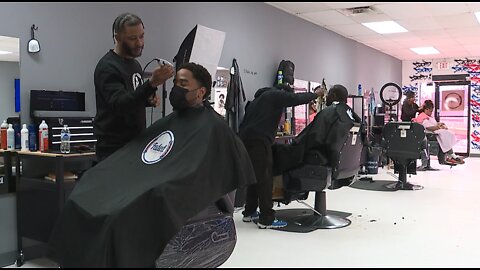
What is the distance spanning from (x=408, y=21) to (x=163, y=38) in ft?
14.3

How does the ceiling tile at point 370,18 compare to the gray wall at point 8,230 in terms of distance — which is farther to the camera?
the ceiling tile at point 370,18

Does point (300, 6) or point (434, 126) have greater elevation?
point (300, 6)

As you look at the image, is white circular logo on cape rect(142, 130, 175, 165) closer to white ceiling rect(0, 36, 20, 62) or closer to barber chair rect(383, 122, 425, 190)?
white ceiling rect(0, 36, 20, 62)

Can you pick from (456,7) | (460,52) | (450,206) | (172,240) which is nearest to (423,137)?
(450,206)

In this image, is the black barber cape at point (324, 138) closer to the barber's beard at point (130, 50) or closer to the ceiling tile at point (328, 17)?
the barber's beard at point (130, 50)

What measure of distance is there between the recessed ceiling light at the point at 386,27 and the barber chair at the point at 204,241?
20.1 ft

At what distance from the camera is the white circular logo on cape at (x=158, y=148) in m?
1.82

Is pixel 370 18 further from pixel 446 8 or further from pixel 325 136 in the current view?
pixel 325 136

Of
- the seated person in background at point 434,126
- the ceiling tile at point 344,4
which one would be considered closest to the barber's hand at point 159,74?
the ceiling tile at point 344,4

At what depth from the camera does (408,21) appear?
7.04m

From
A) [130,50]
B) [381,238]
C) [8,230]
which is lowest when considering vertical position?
[381,238]

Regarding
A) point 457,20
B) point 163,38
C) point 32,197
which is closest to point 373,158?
point 457,20

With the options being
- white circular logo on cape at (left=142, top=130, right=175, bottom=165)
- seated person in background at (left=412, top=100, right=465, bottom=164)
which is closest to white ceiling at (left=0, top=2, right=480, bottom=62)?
seated person in background at (left=412, top=100, right=465, bottom=164)

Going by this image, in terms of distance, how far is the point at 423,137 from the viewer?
5.66 metres
